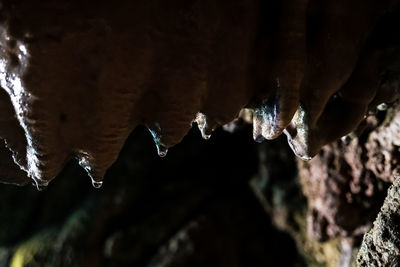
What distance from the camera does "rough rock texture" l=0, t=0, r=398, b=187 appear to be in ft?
2.49

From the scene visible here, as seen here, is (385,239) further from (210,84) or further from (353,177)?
(353,177)

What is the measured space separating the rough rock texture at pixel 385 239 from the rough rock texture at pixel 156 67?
0.82 ft

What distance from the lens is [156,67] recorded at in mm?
854

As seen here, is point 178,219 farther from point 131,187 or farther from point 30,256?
point 30,256

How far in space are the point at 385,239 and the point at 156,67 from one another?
1.90 ft

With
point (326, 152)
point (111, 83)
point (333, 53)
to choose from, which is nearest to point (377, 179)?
point (326, 152)

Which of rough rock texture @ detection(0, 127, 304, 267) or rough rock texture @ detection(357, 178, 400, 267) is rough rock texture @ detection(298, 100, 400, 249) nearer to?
rough rock texture @ detection(357, 178, 400, 267)

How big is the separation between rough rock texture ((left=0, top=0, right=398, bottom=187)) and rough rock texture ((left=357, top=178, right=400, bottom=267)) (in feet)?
0.82

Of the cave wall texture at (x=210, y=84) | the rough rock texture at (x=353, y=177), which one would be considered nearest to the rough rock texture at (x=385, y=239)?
the cave wall texture at (x=210, y=84)

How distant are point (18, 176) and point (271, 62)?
58 centimetres

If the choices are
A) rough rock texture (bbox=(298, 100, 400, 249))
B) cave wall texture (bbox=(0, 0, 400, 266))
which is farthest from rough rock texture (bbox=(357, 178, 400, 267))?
rough rock texture (bbox=(298, 100, 400, 249))

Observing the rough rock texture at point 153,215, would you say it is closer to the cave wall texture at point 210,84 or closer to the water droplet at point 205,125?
the cave wall texture at point 210,84

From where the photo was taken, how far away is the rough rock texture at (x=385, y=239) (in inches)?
37.8

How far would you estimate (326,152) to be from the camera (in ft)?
6.25
